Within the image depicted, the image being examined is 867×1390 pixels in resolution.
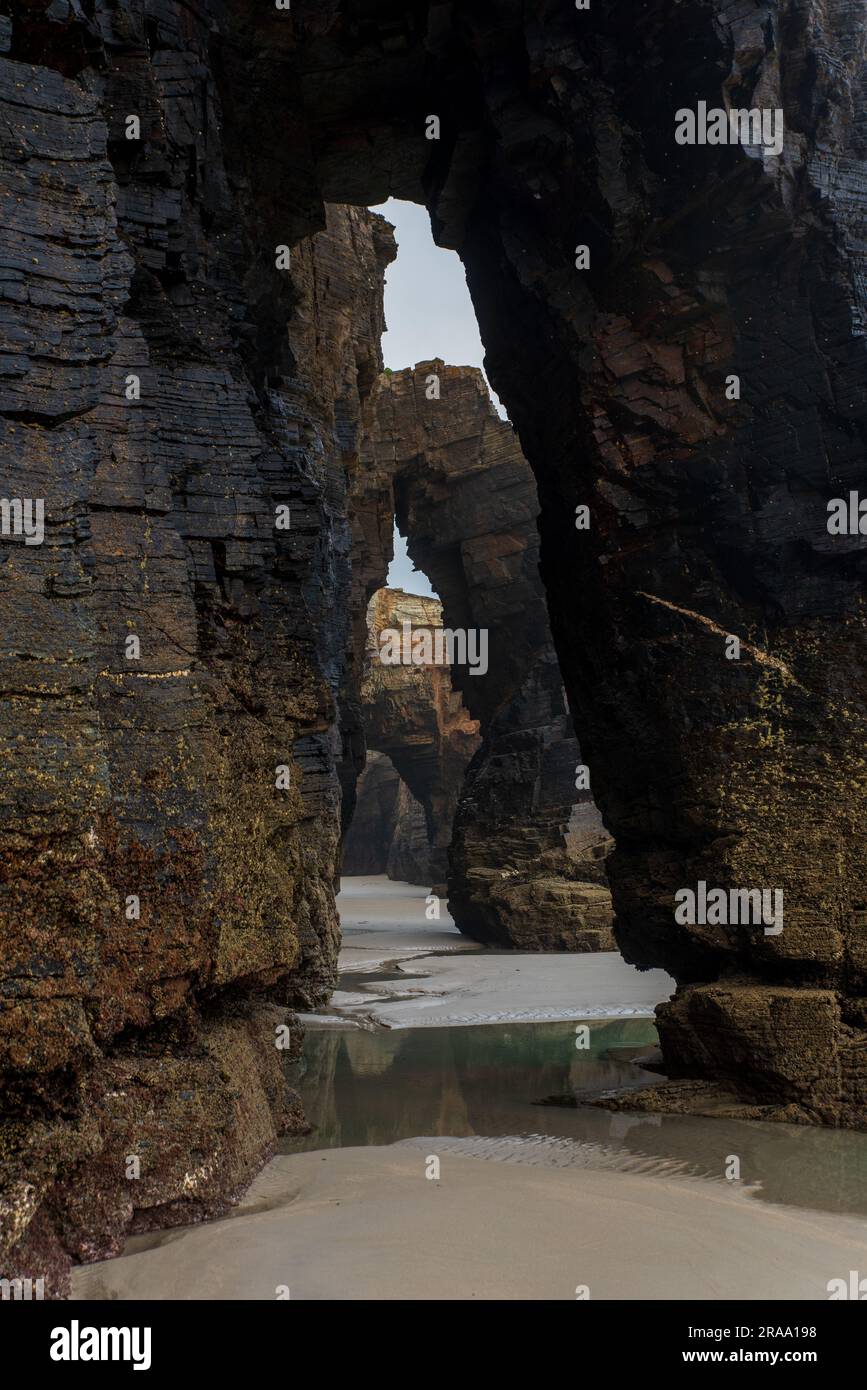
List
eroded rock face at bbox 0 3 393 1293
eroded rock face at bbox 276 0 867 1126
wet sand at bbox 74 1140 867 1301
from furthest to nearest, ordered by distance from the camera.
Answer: eroded rock face at bbox 276 0 867 1126 < eroded rock face at bbox 0 3 393 1293 < wet sand at bbox 74 1140 867 1301

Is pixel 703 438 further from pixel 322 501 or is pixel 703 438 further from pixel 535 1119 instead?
pixel 535 1119

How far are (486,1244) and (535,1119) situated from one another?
159 inches

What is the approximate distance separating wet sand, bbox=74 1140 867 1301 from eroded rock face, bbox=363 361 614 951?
1824 cm

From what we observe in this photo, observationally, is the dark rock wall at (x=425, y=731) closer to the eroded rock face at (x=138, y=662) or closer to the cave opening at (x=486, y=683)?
the cave opening at (x=486, y=683)

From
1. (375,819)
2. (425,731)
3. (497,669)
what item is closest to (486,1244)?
(497,669)

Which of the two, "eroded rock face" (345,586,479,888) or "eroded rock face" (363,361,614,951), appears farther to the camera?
"eroded rock face" (345,586,479,888)

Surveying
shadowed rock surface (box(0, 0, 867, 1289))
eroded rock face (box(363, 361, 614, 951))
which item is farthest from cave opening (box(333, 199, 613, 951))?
shadowed rock surface (box(0, 0, 867, 1289))

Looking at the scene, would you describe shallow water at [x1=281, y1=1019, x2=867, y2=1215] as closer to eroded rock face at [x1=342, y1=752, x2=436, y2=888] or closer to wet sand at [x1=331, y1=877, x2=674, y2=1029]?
wet sand at [x1=331, y1=877, x2=674, y2=1029]

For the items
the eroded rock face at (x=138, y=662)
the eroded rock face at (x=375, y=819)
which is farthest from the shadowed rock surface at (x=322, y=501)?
the eroded rock face at (x=375, y=819)

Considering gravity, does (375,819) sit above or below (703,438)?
below

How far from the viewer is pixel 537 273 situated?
12070 millimetres

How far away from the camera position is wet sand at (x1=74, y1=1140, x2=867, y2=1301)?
549 centimetres

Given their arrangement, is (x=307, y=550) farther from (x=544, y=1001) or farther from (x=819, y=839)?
(x=544, y=1001)

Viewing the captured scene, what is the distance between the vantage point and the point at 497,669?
33000 millimetres
